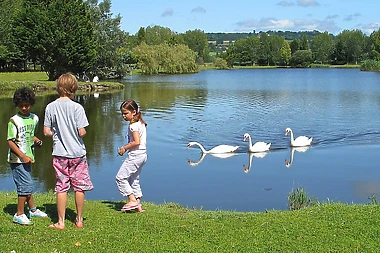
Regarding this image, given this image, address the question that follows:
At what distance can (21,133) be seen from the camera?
689 cm

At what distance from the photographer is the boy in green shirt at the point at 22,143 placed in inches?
269

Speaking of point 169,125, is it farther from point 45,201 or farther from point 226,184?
point 45,201

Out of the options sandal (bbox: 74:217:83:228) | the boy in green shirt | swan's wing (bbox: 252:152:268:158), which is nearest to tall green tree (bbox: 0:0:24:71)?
swan's wing (bbox: 252:152:268:158)

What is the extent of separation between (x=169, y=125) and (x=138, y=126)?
15.7 meters

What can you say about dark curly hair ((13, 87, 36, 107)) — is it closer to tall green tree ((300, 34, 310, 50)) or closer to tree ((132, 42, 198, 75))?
tree ((132, 42, 198, 75))

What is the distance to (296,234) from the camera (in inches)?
247

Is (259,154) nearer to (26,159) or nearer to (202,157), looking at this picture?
(202,157)

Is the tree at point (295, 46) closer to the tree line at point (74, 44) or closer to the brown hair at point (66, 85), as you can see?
the tree line at point (74, 44)

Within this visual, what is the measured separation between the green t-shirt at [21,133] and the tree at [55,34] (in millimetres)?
41219

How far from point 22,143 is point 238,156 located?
10660 mm

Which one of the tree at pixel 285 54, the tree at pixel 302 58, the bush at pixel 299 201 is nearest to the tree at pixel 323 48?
the tree at pixel 302 58

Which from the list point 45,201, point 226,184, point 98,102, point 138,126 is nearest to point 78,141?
point 138,126

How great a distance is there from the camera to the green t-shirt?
6848 millimetres

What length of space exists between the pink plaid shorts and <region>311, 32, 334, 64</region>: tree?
12681 centimetres
